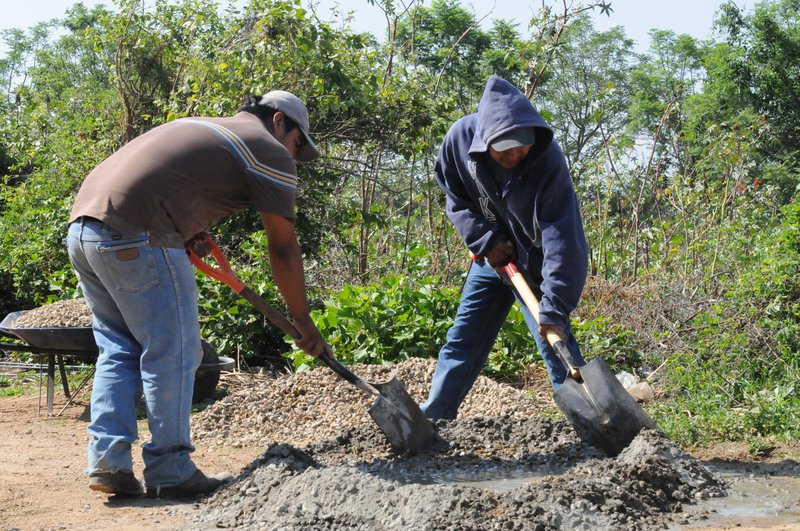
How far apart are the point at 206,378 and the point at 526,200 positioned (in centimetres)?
317

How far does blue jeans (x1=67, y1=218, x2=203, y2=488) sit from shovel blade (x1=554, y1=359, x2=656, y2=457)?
1.71 m

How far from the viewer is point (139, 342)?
3.66m

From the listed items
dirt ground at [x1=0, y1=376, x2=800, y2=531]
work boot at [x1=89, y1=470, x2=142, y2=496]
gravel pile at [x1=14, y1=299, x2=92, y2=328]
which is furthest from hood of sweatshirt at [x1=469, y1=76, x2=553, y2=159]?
gravel pile at [x1=14, y1=299, x2=92, y2=328]

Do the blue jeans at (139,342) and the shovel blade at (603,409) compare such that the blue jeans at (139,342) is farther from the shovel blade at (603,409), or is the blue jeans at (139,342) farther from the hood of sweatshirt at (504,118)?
the shovel blade at (603,409)

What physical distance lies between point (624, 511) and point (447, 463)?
1.07 m

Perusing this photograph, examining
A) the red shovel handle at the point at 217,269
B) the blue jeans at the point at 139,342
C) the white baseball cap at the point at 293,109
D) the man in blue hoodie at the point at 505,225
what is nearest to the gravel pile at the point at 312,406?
the man in blue hoodie at the point at 505,225

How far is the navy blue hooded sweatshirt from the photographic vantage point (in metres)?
3.95

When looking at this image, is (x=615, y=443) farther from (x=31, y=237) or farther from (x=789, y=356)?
(x=31, y=237)

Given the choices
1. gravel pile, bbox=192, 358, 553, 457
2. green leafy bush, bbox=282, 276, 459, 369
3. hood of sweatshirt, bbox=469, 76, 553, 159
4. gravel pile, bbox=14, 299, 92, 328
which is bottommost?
gravel pile, bbox=192, 358, 553, 457

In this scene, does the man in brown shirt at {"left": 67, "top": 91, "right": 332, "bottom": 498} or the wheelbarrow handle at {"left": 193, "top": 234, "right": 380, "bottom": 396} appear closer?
the man in brown shirt at {"left": 67, "top": 91, "right": 332, "bottom": 498}

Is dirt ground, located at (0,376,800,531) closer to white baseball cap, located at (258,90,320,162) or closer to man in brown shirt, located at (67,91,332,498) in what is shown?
man in brown shirt, located at (67,91,332,498)

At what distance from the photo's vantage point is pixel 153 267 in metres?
3.54

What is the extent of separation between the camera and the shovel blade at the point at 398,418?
4.17 m

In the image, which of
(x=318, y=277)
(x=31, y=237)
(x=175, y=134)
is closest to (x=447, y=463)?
(x=175, y=134)
